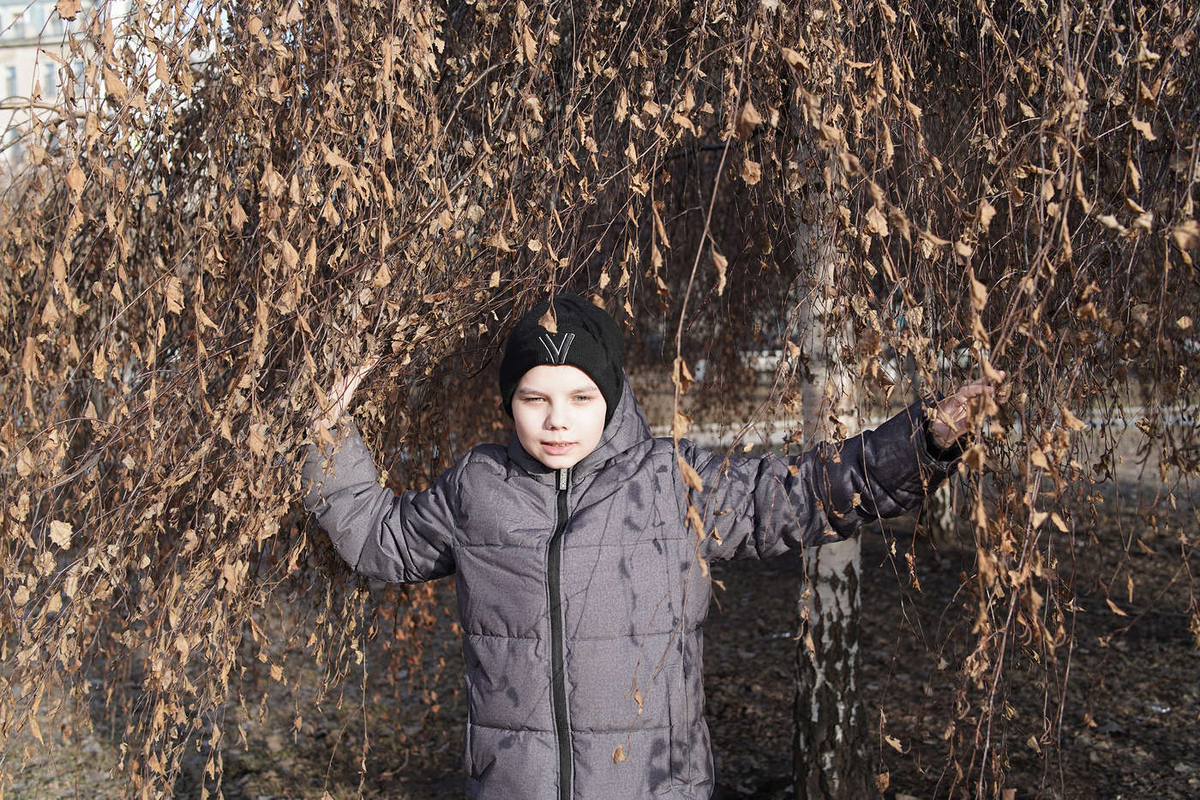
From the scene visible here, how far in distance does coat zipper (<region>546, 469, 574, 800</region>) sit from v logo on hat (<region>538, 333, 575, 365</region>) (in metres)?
0.35

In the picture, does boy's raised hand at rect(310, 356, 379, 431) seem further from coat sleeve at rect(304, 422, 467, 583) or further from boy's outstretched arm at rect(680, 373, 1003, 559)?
boy's outstretched arm at rect(680, 373, 1003, 559)

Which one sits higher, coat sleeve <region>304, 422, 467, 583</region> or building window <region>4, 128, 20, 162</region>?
building window <region>4, 128, 20, 162</region>

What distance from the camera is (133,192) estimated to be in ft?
7.25

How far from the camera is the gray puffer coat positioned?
188cm

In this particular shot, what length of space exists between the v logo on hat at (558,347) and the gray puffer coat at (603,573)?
0.71 feet

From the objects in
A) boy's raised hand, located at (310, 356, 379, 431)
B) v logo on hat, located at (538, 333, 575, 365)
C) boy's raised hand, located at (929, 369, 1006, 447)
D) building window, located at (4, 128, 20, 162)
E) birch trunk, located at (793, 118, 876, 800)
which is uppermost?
building window, located at (4, 128, 20, 162)

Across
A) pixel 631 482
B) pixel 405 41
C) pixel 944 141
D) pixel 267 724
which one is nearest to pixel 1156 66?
pixel 944 141

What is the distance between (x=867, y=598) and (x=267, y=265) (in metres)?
4.64

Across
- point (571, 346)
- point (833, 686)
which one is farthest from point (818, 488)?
point (833, 686)

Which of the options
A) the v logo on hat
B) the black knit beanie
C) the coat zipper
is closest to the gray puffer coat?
the coat zipper

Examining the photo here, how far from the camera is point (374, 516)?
2088 mm

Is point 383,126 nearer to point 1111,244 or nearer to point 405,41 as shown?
point 405,41

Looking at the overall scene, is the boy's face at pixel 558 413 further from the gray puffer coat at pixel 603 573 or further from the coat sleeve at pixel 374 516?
the coat sleeve at pixel 374 516

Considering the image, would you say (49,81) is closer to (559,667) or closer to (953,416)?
(559,667)
